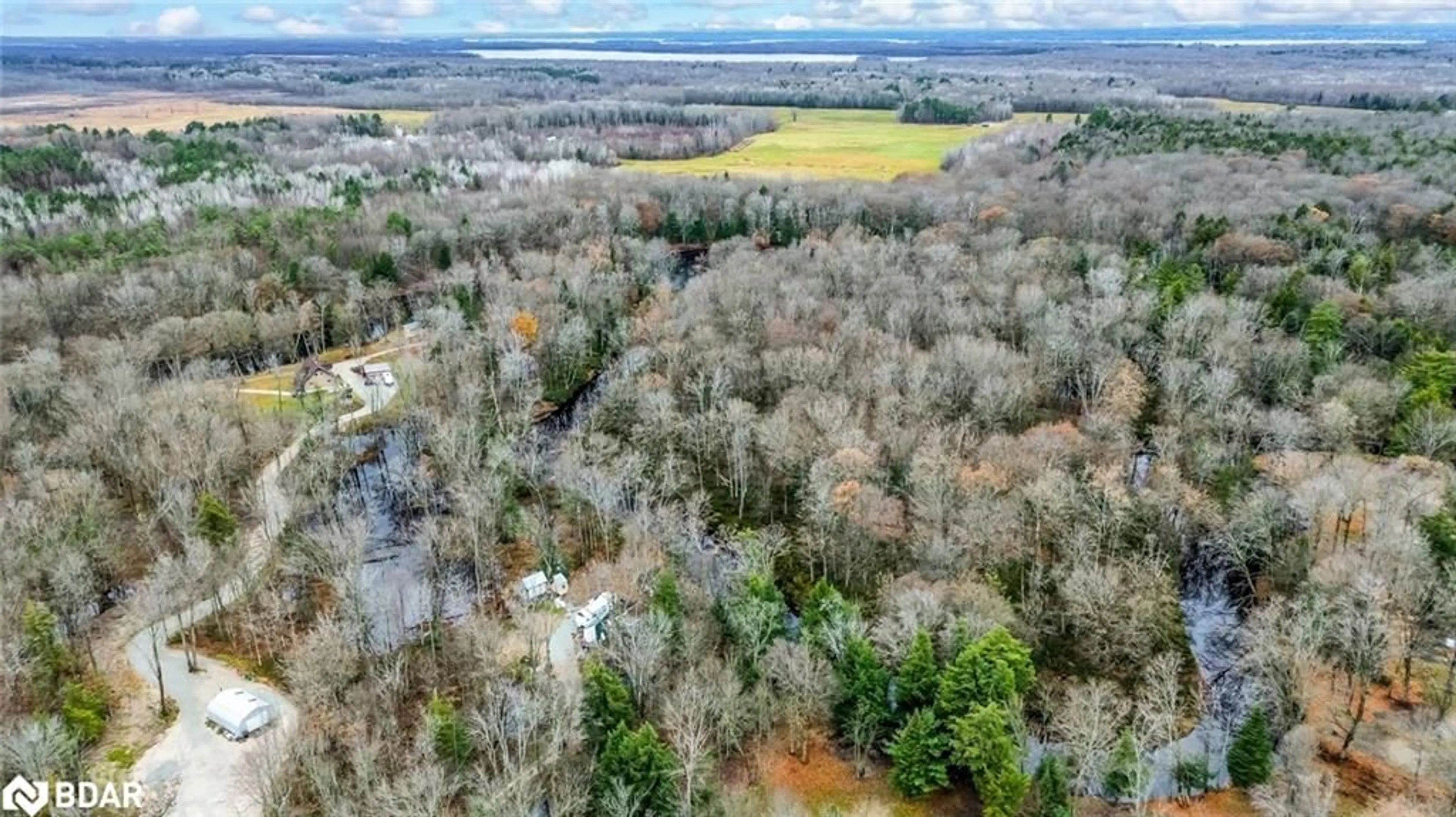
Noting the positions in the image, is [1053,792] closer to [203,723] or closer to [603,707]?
[603,707]

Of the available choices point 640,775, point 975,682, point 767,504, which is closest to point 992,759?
point 975,682

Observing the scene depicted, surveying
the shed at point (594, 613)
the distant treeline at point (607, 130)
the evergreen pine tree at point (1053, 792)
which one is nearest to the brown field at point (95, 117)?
the distant treeline at point (607, 130)

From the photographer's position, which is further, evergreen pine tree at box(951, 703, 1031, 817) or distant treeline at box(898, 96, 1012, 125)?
distant treeline at box(898, 96, 1012, 125)

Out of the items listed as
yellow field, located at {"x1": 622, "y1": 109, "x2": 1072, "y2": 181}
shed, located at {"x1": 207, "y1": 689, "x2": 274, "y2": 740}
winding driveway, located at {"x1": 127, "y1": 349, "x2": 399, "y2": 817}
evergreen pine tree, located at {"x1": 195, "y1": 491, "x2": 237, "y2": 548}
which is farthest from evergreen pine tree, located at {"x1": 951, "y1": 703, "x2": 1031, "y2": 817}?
yellow field, located at {"x1": 622, "y1": 109, "x2": 1072, "y2": 181}

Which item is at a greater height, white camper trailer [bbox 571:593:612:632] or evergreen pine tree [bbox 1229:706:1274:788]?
white camper trailer [bbox 571:593:612:632]

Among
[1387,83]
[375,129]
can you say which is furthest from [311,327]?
[1387,83]

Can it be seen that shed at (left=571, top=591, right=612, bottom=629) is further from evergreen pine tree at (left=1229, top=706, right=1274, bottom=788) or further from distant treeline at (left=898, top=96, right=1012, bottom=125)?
distant treeline at (left=898, top=96, right=1012, bottom=125)
